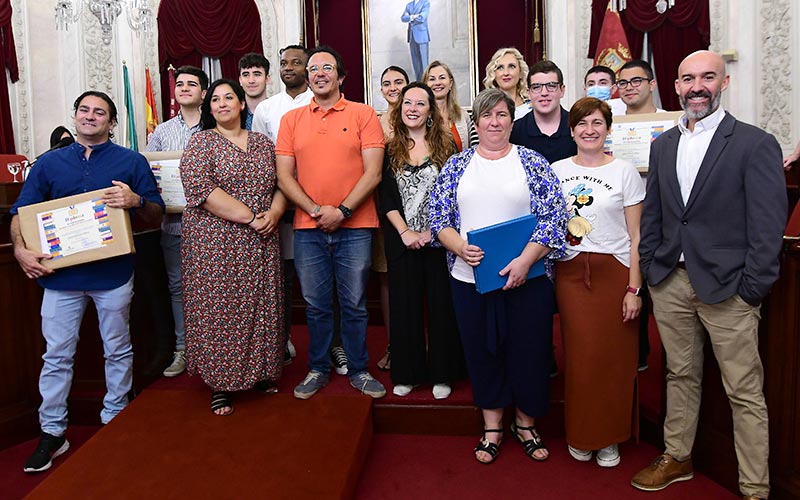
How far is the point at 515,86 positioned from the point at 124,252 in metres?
2.30

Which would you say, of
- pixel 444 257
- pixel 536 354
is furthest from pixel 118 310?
pixel 536 354

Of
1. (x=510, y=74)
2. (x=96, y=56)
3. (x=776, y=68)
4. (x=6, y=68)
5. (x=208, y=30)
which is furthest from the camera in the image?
(x=208, y=30)

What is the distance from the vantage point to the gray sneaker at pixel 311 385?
2.91 m

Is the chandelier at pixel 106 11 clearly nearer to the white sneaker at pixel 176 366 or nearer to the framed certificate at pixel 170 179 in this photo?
the framed certificate at pixel 170 179

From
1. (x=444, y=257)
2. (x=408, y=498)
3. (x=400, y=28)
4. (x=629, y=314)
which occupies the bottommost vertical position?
(x=408, y=498)

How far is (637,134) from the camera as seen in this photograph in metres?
2.82

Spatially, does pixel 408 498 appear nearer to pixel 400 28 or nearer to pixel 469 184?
pixel 469 184

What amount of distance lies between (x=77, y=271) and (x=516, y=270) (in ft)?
6.47

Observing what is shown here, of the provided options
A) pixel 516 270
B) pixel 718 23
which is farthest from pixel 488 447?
pixel 718 23

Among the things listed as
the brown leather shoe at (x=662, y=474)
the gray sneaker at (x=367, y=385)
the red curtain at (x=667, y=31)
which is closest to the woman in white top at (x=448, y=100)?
the gray sneaker at (x=367, y=385)

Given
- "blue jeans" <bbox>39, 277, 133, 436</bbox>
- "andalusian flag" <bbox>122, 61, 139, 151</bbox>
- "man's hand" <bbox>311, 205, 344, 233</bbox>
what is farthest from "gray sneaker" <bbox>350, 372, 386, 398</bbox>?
"andalusian flag" <bbox>122, 61, 139, 151</bbox>

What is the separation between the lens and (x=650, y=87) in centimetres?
335

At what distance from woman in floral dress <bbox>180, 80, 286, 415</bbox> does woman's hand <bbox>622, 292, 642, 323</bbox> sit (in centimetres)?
157

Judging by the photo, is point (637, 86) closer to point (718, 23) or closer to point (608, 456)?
point (608, 456)
